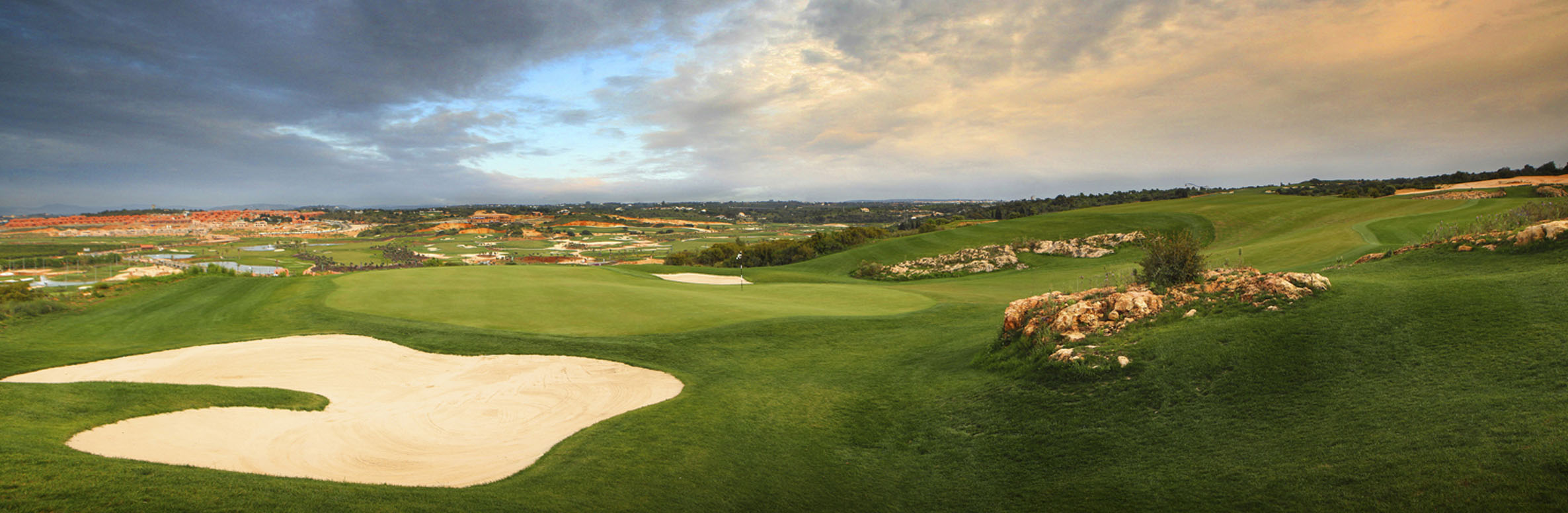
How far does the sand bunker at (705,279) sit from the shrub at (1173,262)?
74.2 feet

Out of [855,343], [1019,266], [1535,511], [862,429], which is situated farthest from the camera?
[1019,266]

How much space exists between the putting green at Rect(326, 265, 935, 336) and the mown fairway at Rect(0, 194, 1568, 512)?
3.29 m

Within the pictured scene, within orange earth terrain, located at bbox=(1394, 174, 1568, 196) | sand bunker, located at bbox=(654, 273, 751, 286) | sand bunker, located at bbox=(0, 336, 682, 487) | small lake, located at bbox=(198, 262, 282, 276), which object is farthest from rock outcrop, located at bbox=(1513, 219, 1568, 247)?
small lake, located at bbox=(198, 262, 282, 276)

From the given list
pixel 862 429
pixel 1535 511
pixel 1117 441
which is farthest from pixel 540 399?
pixel 1535 511

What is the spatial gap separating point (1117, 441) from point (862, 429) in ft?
11.5

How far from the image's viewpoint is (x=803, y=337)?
50.0ft

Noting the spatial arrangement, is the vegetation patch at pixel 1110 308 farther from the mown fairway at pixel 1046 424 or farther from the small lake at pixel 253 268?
the small lake at pixel 253 268

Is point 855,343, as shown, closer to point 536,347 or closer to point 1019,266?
point 536,347

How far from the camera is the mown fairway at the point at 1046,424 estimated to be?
4.77m

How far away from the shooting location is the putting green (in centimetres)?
1841

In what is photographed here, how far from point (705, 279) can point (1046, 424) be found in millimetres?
29544

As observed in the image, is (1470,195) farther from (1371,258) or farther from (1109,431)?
(1109,431)

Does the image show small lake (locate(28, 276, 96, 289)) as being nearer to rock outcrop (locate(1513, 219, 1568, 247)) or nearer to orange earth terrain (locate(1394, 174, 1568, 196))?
rock outcrop (locate(1513, 219, 1568, 247))

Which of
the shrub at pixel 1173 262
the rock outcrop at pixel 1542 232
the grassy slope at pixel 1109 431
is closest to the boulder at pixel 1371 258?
the grassy slope at pixel 1109 431
